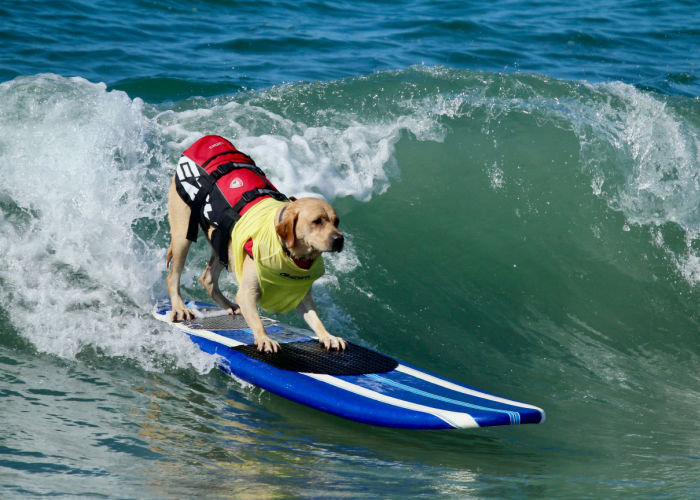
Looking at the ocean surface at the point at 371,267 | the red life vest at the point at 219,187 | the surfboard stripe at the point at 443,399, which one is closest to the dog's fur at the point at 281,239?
the red life vest at the point at 219,187

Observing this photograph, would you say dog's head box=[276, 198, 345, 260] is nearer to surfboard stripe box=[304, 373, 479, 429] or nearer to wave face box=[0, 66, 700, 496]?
surfboard stripe box=[304, 373, 479, 429]

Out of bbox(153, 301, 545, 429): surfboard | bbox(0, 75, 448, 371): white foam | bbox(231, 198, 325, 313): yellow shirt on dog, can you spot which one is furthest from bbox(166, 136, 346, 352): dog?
bbox(0, 75, 448, 371): white foam

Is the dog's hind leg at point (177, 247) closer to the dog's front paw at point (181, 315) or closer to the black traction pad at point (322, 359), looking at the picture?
the dog's front paw at point (181, 315)

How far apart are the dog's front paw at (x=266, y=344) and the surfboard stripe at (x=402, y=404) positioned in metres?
0.38

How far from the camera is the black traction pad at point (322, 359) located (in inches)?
201

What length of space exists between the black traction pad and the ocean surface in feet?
0.84

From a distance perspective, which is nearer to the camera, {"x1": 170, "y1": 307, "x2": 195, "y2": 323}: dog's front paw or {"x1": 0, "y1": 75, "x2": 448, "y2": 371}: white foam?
{"x1": 0, "y1": 75, "x2": 448, "y2": 371}: white foam

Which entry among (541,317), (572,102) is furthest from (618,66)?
(541,317)

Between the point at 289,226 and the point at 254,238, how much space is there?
0.41 metres

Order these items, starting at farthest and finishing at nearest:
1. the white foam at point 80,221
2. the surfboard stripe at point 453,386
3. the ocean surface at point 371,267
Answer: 1. the white foam at point 80,221
2. the surfboard stripe at point 453,386
3. the ocean surface at point 371,267

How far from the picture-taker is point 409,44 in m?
13.5

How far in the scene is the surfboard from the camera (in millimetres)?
4445

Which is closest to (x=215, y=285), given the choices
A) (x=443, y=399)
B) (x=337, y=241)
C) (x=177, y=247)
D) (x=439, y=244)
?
(x=177, y=247)

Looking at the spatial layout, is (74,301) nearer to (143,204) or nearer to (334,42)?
(143,204)
